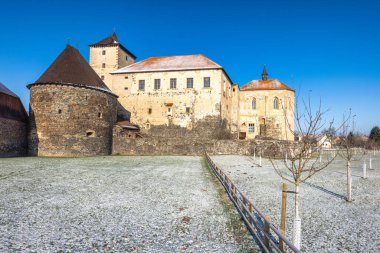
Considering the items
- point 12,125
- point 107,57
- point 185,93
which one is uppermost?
point 107,57

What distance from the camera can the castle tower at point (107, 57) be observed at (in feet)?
135

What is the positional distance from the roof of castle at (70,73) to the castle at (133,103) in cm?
9

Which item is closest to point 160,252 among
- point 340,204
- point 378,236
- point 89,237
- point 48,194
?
point 89,237

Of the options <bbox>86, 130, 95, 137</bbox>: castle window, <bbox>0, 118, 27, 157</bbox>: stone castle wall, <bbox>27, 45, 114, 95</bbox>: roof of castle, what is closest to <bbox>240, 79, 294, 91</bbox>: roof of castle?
<bbox>27, 45, 114, 95</bbox>: roof of castle

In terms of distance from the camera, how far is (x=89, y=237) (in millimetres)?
6094

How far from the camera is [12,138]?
2456cm

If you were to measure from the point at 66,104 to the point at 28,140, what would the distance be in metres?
5.17

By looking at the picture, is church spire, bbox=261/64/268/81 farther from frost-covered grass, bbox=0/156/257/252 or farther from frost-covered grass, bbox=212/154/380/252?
frost-covered grass, bbox=0/156/257/252

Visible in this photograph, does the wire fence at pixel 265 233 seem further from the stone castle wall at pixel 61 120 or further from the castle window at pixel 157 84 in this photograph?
the castle window at pixel 157 84

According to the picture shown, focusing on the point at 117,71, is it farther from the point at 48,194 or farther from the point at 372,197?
the point at 372,197

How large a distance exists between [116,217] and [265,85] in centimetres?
4115

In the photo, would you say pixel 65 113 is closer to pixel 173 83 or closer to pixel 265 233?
pixel 173 83

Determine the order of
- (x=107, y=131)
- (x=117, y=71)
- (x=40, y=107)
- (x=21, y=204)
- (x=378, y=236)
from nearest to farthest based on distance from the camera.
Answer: (x=378, y=236) < (x=21, y=204) < (x=40, y=107) < (x=107, y=131) < (x=117, y=71)

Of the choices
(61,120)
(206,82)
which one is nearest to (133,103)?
(206,82)
